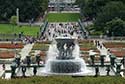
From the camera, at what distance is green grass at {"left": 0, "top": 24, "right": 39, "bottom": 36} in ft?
312

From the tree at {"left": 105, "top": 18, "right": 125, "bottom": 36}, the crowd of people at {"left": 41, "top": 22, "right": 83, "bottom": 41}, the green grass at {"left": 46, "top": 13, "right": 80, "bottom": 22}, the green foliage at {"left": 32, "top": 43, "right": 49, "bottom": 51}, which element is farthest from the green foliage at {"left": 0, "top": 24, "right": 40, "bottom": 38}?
the green grass at {"left": 46, "top": 13, "right": 80, "bottom": 22}

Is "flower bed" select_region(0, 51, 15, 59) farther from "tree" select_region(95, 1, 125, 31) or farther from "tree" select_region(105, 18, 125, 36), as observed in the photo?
"tree" select_region(95, 1, 125, 31)

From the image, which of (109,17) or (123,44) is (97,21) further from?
(123,44)

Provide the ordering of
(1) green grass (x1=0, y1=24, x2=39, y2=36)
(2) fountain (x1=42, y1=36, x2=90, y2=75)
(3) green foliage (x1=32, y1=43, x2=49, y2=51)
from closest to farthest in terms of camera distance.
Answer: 1. (2) fountain (x1=42, y1=36, x2=90, y2=75)
2. (3) green foliage (x1=32, y1=43, x2=49, y2=51)
3. (1) green grass (x1=0, y1=24, x2=39, y2=36)

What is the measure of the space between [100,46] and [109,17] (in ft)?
83.1

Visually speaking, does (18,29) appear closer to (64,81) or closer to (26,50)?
(26,50)

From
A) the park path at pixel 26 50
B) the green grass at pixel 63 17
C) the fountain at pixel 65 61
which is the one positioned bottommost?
the park path at pixel 26 50

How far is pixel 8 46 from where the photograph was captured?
239 feet

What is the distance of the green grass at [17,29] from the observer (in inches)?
3743

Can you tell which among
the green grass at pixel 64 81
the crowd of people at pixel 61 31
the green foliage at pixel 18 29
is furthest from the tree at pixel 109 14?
the green grass at pixel 64 81

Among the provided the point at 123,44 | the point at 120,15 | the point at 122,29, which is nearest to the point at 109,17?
the point at 120,15

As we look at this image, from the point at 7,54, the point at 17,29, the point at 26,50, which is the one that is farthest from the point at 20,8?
the point at 7,54

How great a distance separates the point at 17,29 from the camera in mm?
101438

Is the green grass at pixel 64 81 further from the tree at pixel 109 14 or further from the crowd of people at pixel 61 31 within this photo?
the tree at pixel 109 14
